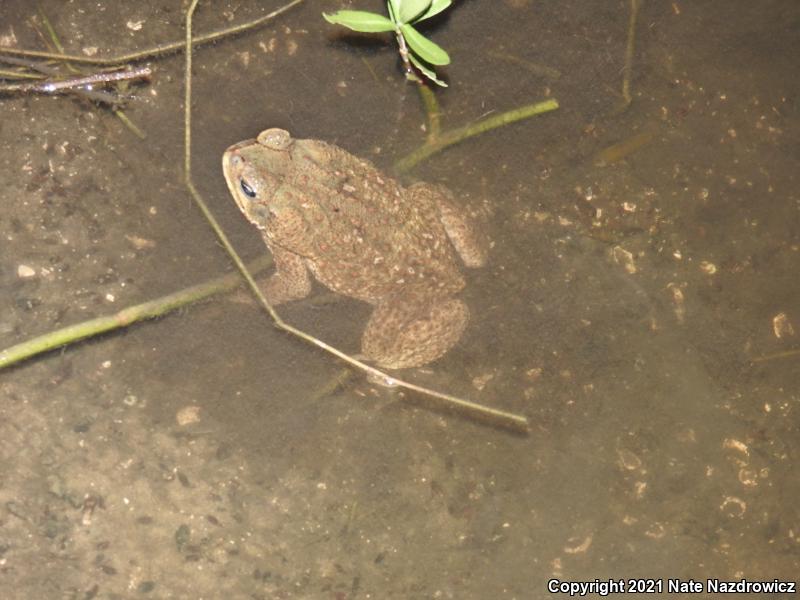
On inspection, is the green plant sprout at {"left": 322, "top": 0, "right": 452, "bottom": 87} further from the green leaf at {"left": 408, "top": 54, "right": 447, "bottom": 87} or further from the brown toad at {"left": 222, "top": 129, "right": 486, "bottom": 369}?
the brown toad at {"left": 222, "top": 129, "right": 486, "bottom": 369}

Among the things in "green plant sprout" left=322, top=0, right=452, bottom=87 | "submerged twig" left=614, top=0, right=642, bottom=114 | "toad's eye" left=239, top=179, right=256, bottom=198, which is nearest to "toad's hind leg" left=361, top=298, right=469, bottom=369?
"toad's eye" left=239, top=179, right=256, bottom=198

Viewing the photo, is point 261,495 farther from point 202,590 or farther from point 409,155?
point 409,155

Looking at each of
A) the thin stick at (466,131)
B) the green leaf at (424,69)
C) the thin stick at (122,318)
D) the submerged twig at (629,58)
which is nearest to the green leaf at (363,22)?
the green leaf at (424,69)

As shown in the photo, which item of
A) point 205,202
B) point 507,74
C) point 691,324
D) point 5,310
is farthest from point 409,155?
point 5,310

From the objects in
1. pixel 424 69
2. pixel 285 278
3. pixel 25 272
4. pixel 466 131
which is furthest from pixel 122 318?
pixel 466 131

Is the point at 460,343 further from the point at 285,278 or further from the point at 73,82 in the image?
the point at 73,82
